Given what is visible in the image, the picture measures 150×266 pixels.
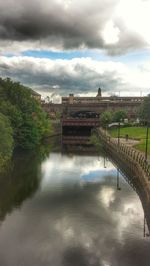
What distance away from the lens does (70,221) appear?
27.8 meters

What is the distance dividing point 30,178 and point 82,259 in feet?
80.1

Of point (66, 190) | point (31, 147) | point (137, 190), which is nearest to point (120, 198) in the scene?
point (137, 190)

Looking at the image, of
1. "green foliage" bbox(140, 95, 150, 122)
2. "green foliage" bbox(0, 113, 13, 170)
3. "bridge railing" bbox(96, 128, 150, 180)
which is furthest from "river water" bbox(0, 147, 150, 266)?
"green foliage" bbox(140, 95, 150, 122)

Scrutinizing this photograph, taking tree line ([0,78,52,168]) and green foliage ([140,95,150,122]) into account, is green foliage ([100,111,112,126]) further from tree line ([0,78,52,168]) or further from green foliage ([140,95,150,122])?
tree line ([0,78,52,168])

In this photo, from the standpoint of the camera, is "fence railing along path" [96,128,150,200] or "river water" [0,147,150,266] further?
"fence railing along path" [96,128,150,200]

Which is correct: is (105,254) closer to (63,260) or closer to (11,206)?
(63,260)

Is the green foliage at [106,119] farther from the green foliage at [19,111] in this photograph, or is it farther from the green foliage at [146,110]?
the green foliage at [19,111]

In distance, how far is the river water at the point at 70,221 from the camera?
70.4 feet

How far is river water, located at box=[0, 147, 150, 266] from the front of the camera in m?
21.5

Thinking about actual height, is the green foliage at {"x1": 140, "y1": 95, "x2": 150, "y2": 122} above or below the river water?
above

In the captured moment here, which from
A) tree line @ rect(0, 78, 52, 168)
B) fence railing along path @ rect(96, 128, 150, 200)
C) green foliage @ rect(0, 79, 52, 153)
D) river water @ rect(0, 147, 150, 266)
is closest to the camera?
river water @ rect(0, 147, 150, 266)

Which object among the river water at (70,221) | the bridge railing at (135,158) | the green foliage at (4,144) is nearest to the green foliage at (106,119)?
the bridge railing at (135,158)

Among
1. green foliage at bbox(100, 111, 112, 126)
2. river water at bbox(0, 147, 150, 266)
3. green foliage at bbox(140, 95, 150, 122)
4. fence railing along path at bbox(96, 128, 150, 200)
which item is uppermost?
green foliage at bbox(140, 95, 150, 122)

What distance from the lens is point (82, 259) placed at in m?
21.0
